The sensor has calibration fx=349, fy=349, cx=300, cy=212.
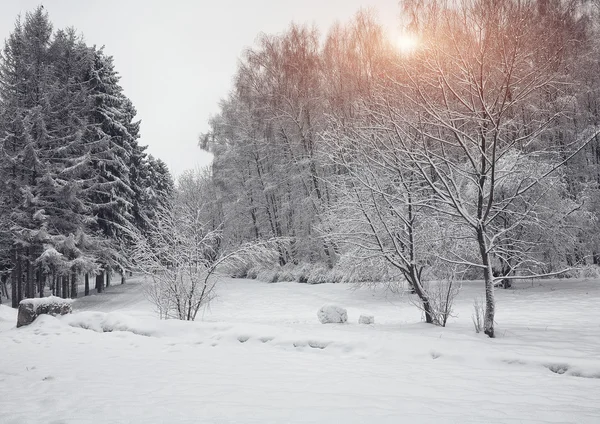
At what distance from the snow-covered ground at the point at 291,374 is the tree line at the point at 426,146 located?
138 cm

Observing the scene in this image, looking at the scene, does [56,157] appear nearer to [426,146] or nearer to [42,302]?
[42,302]

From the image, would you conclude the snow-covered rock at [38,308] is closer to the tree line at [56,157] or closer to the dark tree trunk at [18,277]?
the tree line at [56,157]

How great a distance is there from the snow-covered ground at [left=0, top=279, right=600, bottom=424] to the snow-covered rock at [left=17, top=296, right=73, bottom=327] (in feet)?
1.45

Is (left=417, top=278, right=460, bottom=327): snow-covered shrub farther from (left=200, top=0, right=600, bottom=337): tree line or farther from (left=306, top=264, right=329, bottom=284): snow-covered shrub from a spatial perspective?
(left=306, top=264, right=329, bottom=284): snow-covered shrub

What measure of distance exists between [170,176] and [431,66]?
4027 centimetres

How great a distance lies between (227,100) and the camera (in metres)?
25.4

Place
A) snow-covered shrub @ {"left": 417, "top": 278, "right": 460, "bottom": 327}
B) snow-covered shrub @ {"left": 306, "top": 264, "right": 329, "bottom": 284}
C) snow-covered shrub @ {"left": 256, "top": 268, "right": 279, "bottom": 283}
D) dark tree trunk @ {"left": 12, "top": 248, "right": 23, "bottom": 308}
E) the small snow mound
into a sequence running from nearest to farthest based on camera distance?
1. snow-covered shrub @ {"left": 417, "top": 278, "right": 460, "bottom": 327}
2. the small snow mound
3. dark tree trunk @ {"left": 12, "top": 248, "right": 23, "bottom": 308}
4. snow-covered shrub @ {"left": 306, "top": 264, "right": 329, "bottom": 284}
5. snow-covered shrub @ {"left": 256, "top": 268, "right": 279, "bottom": 283}

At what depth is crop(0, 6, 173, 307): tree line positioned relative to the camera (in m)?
15.4

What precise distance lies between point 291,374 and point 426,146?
4488mm

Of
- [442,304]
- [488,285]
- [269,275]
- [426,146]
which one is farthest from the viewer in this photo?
[269,275]

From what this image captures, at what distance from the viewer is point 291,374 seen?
4391mm

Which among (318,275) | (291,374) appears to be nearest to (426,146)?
(291,374)

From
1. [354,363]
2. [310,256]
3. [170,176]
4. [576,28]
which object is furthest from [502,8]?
[170,176]

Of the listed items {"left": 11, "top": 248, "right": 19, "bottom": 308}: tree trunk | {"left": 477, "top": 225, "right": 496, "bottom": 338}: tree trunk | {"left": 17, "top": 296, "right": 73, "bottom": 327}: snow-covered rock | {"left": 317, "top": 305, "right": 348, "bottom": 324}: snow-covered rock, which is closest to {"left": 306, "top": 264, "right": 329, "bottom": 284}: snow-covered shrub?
{"left": 317, "top": 305, "right": 348, "bottom": 324}: snow-covered rock
